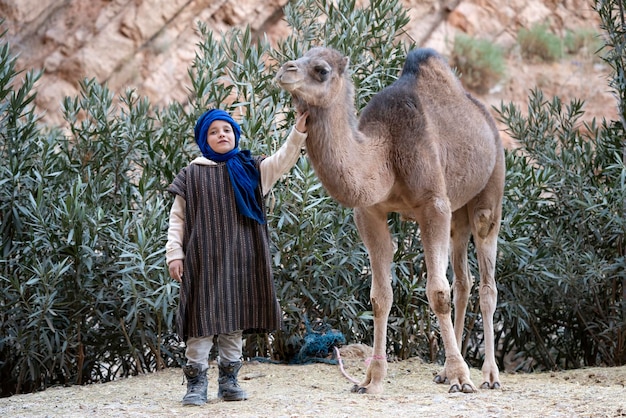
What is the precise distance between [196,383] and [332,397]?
0.76 m

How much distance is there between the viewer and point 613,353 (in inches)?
265

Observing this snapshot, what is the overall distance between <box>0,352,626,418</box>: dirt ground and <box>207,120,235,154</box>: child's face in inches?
53.6

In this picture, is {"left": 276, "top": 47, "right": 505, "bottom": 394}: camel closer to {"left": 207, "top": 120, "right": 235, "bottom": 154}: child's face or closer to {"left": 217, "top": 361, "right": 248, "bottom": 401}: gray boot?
{"left": 207, "top": 120, "right": 235, "bottom": 154}: child's face

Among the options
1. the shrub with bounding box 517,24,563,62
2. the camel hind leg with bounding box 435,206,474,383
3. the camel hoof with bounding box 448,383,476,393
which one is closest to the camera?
the camel hoof with bounding box 448,383,476,393

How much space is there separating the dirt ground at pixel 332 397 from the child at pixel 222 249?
31 centimetres

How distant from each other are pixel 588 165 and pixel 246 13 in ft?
28.4

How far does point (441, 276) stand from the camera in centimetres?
481

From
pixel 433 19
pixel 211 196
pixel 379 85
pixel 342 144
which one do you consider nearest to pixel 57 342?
pixel 211 196

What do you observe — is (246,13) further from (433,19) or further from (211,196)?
(211,196)

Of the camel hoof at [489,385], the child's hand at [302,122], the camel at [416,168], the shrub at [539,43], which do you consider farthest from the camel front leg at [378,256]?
the shrub at [539,43]

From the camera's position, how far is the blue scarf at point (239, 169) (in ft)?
14.7

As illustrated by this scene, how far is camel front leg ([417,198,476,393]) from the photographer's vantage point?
476 centimetres

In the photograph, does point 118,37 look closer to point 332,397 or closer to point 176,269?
point 176,269

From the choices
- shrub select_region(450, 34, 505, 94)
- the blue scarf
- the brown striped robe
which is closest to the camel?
the blue scarf
